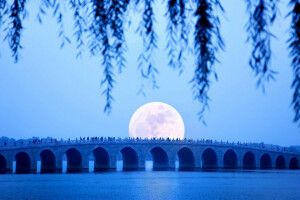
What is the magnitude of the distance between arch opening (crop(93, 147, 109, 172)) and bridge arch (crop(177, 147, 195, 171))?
587 inches

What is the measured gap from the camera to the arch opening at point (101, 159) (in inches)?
2629

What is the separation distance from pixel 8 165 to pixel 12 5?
52.4m

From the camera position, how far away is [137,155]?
6719 centimetres

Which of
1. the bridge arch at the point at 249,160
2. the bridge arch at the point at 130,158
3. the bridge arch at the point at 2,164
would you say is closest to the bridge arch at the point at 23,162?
the bridge arch at the point at 2,164

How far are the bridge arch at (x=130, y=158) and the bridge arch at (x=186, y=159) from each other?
9343 mm

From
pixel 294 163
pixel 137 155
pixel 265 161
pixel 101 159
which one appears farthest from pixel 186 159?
pixel 294 163

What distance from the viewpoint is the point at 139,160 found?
67.2m

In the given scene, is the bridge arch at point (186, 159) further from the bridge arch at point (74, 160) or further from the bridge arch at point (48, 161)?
the bridge arch at point (48, 161)

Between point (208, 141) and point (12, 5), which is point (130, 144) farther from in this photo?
point (12, 5)

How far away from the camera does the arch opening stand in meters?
66.8

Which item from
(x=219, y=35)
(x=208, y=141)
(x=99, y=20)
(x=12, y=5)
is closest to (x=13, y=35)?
(x=12, y=5)

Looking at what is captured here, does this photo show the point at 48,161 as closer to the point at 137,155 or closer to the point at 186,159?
the point at 137,155

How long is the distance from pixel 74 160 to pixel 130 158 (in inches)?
419

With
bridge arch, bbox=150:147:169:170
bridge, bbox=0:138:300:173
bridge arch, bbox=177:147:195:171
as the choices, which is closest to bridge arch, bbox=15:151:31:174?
bridge, bbox=0:138:300:173
